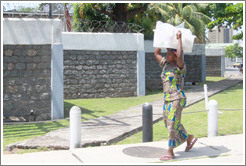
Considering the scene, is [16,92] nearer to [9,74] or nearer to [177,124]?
[9,74]

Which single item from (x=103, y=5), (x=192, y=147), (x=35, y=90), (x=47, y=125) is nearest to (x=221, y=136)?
(x=192, y=147)

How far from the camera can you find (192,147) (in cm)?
656

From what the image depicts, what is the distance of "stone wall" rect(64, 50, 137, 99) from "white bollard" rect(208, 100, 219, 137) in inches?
350

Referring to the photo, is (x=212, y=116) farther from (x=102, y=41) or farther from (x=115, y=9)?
(x=115, y=9)

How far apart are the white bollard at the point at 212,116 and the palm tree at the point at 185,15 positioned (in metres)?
14.6

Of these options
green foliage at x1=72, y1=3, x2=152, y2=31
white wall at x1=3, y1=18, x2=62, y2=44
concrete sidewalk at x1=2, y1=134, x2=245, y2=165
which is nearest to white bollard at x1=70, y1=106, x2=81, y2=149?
concrete sidewalk at x1=2, y1=134, x2=245, y2=165

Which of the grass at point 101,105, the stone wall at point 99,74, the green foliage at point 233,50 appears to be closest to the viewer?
the grass at point 101,105

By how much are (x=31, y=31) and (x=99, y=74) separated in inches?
233

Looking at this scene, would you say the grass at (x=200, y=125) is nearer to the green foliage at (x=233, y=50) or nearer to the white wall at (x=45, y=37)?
the white wall at (x=45, y=37)

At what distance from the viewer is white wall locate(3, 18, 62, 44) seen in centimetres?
1007

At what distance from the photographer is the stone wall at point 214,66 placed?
32716mm

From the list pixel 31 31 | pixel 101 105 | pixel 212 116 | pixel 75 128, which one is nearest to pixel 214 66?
pixel 101 105

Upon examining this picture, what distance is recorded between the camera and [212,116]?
24.0ft

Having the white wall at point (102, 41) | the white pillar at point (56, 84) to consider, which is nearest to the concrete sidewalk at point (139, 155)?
the white pillar at point (56, 84)
